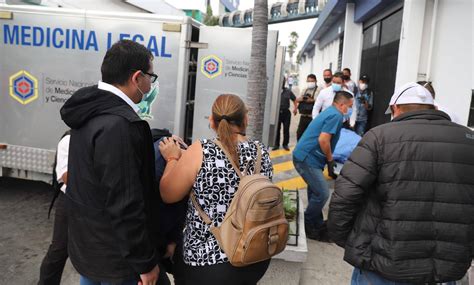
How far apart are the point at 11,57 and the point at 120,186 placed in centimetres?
409

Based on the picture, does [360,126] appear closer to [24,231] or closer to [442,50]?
[442,50]

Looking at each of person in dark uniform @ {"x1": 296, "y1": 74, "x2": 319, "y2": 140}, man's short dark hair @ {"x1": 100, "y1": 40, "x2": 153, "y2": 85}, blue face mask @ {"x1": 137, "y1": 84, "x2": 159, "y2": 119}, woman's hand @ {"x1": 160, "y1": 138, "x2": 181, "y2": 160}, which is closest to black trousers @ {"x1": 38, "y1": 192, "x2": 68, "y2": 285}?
woman's hand @ {"x1": 160, "y1": 138, "x2": 181, "y2": 160}

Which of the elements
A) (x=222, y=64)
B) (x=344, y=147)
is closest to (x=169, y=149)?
(x=222, y=64)

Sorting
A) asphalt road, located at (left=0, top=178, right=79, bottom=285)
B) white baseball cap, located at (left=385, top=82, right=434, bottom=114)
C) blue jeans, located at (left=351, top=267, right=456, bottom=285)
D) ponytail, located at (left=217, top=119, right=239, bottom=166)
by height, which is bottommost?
asphalt road, located at (left=0, top=178, right=79, bottom=285)

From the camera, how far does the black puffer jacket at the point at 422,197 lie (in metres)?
2.14

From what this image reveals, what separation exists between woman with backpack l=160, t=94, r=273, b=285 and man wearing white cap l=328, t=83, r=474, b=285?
64 centimetres

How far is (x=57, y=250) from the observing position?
3102 millimetres

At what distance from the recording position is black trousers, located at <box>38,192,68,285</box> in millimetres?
3086

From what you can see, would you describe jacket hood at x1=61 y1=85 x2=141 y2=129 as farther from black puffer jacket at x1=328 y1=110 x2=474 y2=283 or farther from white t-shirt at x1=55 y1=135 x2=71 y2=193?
black puffer jacket at x1=328 y1=110 x2=474 y2=283

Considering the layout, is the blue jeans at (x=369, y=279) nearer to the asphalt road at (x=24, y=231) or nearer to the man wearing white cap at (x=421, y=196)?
the man wearing white cap at (x=421, y=196)

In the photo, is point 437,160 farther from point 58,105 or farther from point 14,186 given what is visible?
point 14,186

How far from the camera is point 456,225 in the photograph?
2152 mm

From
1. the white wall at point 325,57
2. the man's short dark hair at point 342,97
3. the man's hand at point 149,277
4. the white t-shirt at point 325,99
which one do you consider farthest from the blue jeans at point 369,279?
the white wall at point 325,57

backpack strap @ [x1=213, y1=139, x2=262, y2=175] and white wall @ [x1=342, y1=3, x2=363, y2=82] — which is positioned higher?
white wall @ [x1=342, y1=3, x2=363, y2=82]
